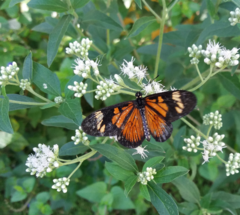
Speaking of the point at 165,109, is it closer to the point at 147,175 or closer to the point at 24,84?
the point at 147,175

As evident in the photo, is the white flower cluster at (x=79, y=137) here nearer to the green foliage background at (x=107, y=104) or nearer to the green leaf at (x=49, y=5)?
the green foliage background at (x=107, y=104)

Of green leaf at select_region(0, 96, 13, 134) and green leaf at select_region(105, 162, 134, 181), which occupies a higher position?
green leaf at select_region(0, 96, 13, 134)

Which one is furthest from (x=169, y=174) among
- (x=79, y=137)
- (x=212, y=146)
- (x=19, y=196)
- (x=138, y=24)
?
(x=19, y=196)

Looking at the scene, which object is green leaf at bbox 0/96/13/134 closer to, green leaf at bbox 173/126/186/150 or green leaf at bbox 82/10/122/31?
green leaf at bbox 82/10/122/31

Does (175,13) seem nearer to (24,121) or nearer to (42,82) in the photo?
(42,82)

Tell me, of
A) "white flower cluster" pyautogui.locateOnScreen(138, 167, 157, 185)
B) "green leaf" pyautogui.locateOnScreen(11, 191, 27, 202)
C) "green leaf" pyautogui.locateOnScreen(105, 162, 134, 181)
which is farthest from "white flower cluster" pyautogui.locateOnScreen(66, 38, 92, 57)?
"green leaf" pyautogui.locateOnScreen(11, 191, 27, 202)

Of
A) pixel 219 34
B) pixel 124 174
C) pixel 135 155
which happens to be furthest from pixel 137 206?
pixel 219 34
